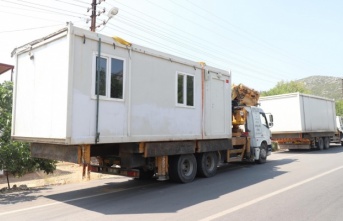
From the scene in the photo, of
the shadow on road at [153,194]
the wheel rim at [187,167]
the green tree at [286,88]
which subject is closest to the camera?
the shadow on road at [153,194]

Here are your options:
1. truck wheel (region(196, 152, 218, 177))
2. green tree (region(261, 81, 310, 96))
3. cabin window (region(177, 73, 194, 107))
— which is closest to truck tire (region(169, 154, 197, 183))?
truck wheel (region(196, 152, 218, 177))

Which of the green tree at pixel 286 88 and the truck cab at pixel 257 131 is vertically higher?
the green tree at pixel 286 88

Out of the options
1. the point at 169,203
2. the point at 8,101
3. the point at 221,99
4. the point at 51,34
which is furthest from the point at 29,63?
the point at 221,99

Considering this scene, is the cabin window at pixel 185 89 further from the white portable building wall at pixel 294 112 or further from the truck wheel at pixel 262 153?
the white portable building wall at pixel 294 112

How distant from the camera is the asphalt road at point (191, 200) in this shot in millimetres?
5836

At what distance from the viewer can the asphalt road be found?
584 centimetres

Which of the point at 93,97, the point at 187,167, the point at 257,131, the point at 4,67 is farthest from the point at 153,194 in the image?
the point at 4,67

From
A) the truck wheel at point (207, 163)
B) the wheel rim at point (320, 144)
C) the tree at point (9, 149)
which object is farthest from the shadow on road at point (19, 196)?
the wheel rim at point (320, 144)

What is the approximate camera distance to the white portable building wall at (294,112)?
19.1m

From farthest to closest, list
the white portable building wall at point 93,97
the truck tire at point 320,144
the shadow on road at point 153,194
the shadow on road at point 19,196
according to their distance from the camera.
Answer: the truck tire at point 320,144
the shadow on road at point 19,196
the white portable building wall at point 93,97
the shadow on road at point 153,194

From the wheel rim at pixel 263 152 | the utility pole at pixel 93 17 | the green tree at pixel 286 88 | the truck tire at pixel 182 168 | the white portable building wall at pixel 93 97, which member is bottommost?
the truck tire at pixel 182 168

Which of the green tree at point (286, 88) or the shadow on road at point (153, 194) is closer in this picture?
the shadow on road at point (153, 194)

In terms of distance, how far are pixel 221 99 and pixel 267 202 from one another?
4.93 meters

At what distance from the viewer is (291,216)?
557 centimetres
